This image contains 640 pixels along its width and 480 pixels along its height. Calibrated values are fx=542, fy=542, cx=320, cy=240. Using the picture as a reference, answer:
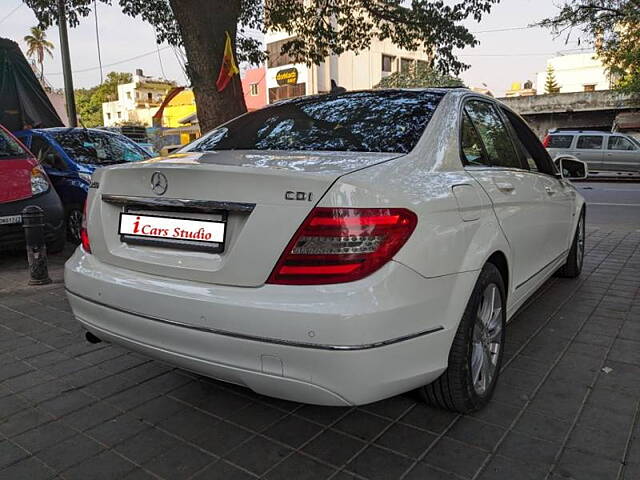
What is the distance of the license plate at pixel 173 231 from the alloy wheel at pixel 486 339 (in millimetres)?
1283

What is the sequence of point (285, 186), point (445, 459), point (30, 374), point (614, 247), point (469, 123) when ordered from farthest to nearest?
1. point (614, 247)
2. point (30, 374)
3. point (469, 123)
4. point (445, 459)
5. point (285, 186)

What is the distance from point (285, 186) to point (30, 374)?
2.23m

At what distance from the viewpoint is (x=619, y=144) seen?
1836cm

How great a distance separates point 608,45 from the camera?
52.4 feet

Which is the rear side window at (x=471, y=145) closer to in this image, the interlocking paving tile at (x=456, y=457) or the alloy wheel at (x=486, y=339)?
the alloy wheel at (x=486, y=339)

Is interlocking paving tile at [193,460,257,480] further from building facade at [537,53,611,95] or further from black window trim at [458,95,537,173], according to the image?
building facade at [537,53,611,95]

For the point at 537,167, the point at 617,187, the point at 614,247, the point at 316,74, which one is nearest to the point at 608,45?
the point at 617,187

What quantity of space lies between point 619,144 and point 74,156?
690 inches

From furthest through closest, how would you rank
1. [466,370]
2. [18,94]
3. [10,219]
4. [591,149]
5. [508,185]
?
[591,149]
[18,94]
[10,219]
[508,185]
[466,370]

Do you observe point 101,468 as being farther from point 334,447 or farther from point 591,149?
point 591,149

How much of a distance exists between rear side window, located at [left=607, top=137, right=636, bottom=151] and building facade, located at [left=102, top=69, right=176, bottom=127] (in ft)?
151

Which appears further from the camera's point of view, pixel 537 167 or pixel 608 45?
pixel 608 45

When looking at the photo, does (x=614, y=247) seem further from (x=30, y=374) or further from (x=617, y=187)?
(x=617, y=187)

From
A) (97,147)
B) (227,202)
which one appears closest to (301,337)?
(227,202)
